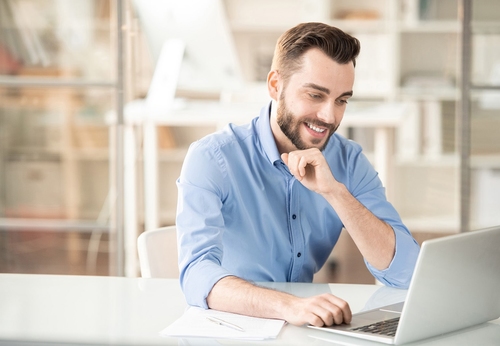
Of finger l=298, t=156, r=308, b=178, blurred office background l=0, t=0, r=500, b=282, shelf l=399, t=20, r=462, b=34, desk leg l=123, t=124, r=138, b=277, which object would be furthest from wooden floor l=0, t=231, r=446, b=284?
finger l=298, t=156, r=308, b=178

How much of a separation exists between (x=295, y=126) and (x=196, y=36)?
1661 mm

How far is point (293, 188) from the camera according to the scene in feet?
5.23

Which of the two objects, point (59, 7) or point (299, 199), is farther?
point (59, 7)

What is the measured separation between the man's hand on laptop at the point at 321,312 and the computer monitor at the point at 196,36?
6.72 ft

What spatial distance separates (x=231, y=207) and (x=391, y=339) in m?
0.62

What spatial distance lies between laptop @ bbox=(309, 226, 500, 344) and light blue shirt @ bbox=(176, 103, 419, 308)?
340 mm

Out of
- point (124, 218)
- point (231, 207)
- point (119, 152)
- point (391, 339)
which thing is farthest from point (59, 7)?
point (391, 339)

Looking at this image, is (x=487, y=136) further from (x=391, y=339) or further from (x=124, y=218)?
(x=391, y=339)

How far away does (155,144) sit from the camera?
11.0ft

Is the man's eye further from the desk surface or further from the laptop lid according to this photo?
the laptop lid

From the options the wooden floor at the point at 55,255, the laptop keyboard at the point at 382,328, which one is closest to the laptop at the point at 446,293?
the laptop keyboard at the point at 382,328

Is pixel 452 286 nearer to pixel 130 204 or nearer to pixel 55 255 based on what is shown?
pixel 130 204

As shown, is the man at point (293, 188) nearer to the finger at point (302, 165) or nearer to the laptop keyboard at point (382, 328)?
the finger at point (302, 165)

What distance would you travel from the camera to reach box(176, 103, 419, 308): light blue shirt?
4.86ft
